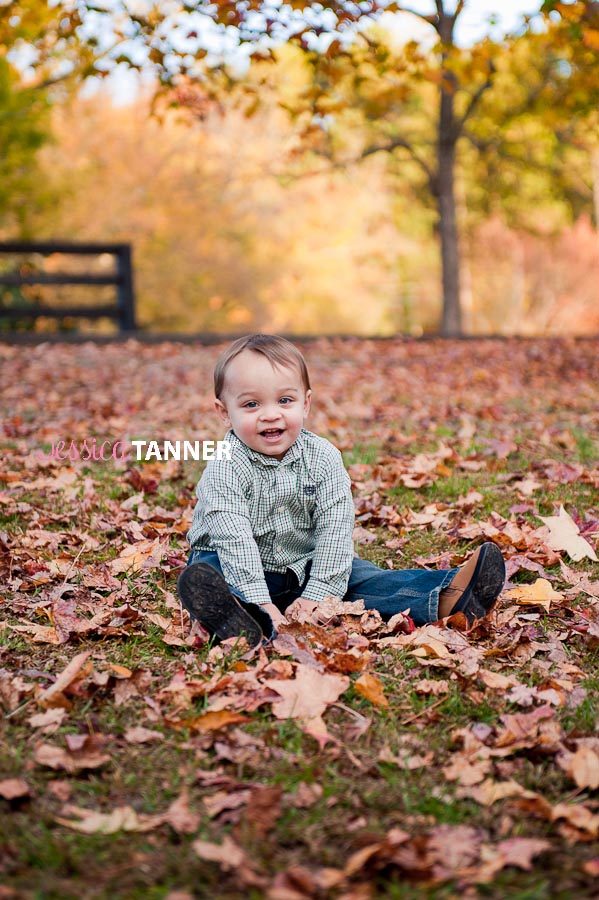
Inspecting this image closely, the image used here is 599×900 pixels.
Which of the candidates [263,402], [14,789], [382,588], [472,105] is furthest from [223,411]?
[472,105]

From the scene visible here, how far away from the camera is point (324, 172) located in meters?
15.6

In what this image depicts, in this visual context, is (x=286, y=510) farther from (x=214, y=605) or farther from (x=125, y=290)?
(x=125, y=290)

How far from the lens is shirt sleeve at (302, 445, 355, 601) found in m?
3.25

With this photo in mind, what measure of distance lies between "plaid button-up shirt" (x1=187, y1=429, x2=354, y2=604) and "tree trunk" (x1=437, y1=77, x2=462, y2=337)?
11700 mm

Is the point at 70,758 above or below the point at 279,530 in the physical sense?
below

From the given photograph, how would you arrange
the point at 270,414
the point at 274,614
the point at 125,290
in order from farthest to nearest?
the point at 125,290 < the point at 270,414 < the point at 274,614

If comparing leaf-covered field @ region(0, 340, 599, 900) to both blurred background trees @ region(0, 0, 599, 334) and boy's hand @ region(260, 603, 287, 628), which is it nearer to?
boy's hand @ region(260, 603, 287, 628)

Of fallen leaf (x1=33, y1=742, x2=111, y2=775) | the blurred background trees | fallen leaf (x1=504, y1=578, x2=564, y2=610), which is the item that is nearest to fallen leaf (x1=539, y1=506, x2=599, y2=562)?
fallen leaf (x1=504, y1=578, x2=564, y2=610)

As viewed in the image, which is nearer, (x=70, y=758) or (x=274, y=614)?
(x=70, y=758)

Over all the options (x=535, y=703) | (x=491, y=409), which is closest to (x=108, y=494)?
(x=535, y=703)

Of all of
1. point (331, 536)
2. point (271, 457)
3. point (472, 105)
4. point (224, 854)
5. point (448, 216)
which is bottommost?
point (224, 854)

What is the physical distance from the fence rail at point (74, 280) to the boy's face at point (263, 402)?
36.1 feet

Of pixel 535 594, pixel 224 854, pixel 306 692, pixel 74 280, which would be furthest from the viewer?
pixel 74 280

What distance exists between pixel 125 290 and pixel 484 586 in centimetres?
1221
